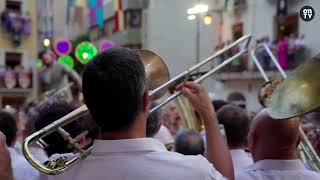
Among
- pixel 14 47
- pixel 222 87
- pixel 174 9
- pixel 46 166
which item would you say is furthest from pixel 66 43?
pixel 46 166

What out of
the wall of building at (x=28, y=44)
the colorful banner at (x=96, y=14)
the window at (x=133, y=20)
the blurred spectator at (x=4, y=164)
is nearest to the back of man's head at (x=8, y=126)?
the blurred spectator at (x=4, y=164)

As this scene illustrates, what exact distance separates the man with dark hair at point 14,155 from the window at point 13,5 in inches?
940

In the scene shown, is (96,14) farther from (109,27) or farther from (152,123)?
(152,123)

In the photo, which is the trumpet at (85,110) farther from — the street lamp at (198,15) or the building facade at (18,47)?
the building facade at (18,47)

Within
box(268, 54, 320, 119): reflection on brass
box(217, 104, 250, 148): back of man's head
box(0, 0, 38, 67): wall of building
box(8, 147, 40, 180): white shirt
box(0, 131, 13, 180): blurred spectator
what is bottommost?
box(0, 0, 38, 67): wall of building

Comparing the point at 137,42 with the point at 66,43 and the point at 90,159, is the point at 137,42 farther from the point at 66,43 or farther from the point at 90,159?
the point at 90,159

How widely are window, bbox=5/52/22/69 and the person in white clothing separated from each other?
1031 inches

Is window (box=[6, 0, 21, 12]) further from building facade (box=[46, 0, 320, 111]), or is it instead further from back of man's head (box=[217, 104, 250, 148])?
back of man's head (box=[217, 104, 250, 148])

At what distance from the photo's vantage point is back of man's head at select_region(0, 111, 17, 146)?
305cm

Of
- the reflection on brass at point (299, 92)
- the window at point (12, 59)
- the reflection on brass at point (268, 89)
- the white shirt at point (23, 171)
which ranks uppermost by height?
the reflection on brass at point (299, 92)

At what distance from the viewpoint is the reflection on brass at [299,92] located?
2.08 metres

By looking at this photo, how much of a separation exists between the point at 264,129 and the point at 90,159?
79 cm

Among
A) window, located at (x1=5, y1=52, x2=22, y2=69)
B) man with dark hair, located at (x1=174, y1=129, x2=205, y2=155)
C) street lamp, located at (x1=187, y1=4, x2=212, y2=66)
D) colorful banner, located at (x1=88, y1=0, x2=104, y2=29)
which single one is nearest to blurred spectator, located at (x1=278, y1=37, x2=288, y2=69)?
street lamp, located at (x1=187, y1=4, x2=212, y2=66)

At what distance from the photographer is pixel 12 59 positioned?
27.7m
